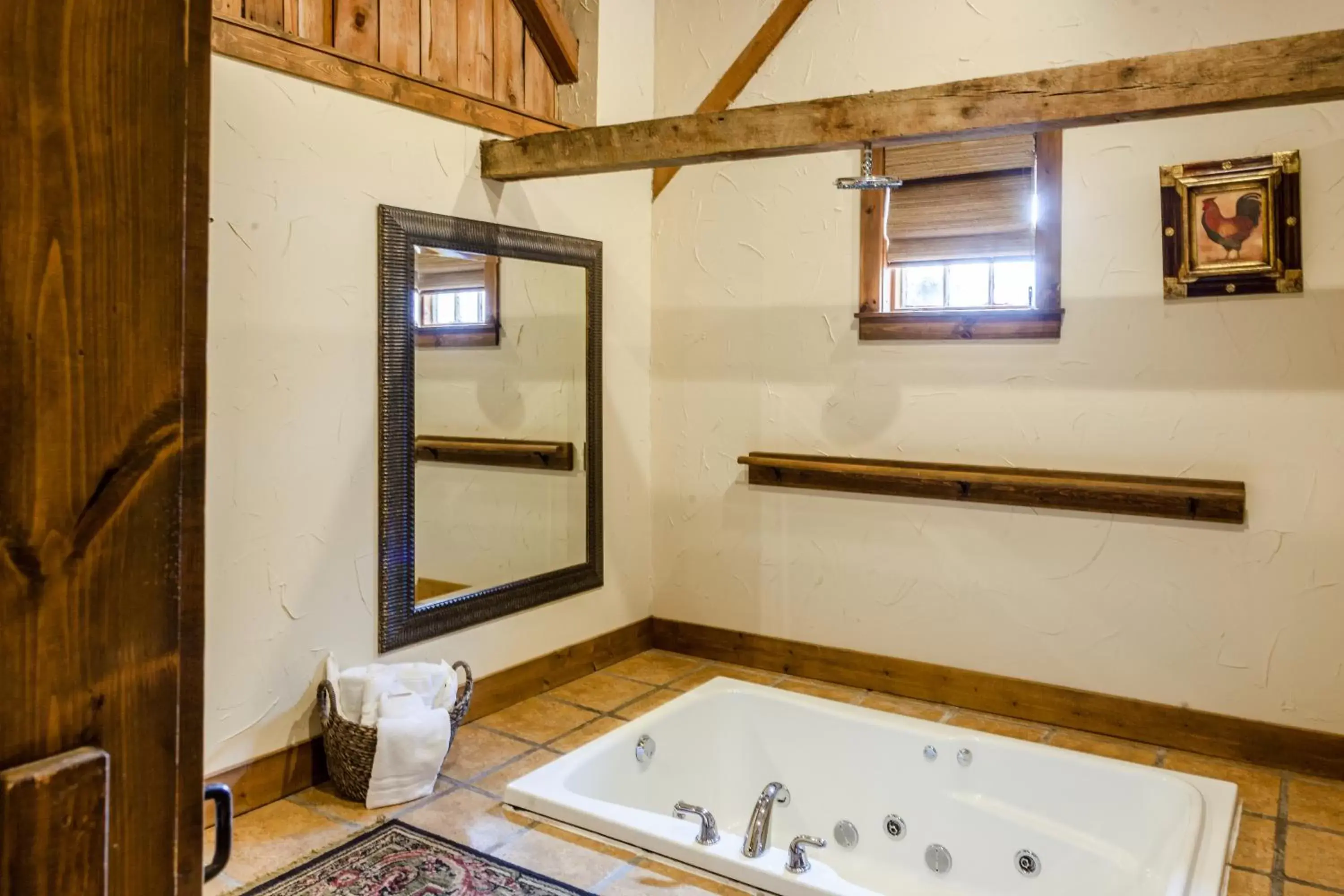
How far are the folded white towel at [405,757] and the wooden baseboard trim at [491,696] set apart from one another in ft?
0.73

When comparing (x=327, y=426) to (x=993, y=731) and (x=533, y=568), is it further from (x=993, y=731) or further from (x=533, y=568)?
(x=993, y=731)

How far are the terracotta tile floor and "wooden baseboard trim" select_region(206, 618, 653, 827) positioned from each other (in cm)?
3

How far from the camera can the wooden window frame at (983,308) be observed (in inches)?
112

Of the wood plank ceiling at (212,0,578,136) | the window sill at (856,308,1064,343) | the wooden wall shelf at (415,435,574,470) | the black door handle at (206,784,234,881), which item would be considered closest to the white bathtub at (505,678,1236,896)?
the wooden wall shelf at (415,435,574,470)

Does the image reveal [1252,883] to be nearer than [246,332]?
Yes

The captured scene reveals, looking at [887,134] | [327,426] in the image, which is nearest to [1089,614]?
[887,134]

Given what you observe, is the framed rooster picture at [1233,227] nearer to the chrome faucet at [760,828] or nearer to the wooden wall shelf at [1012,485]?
the wooden wall shelf at [1012,485]

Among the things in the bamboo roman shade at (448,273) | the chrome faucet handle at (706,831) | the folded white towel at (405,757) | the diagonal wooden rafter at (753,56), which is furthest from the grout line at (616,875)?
the diagonal wooden rafter at (753,56)

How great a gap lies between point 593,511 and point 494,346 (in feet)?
2.45

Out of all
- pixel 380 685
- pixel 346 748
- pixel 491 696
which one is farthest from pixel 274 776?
pixel 491 696

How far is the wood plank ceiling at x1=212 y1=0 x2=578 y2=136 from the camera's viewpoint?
7.63 ft

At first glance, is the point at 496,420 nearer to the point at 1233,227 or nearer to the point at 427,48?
the point at 427,48

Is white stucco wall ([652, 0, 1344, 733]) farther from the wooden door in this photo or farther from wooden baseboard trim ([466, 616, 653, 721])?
the wooden door

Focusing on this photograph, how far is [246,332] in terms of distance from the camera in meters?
2.28
